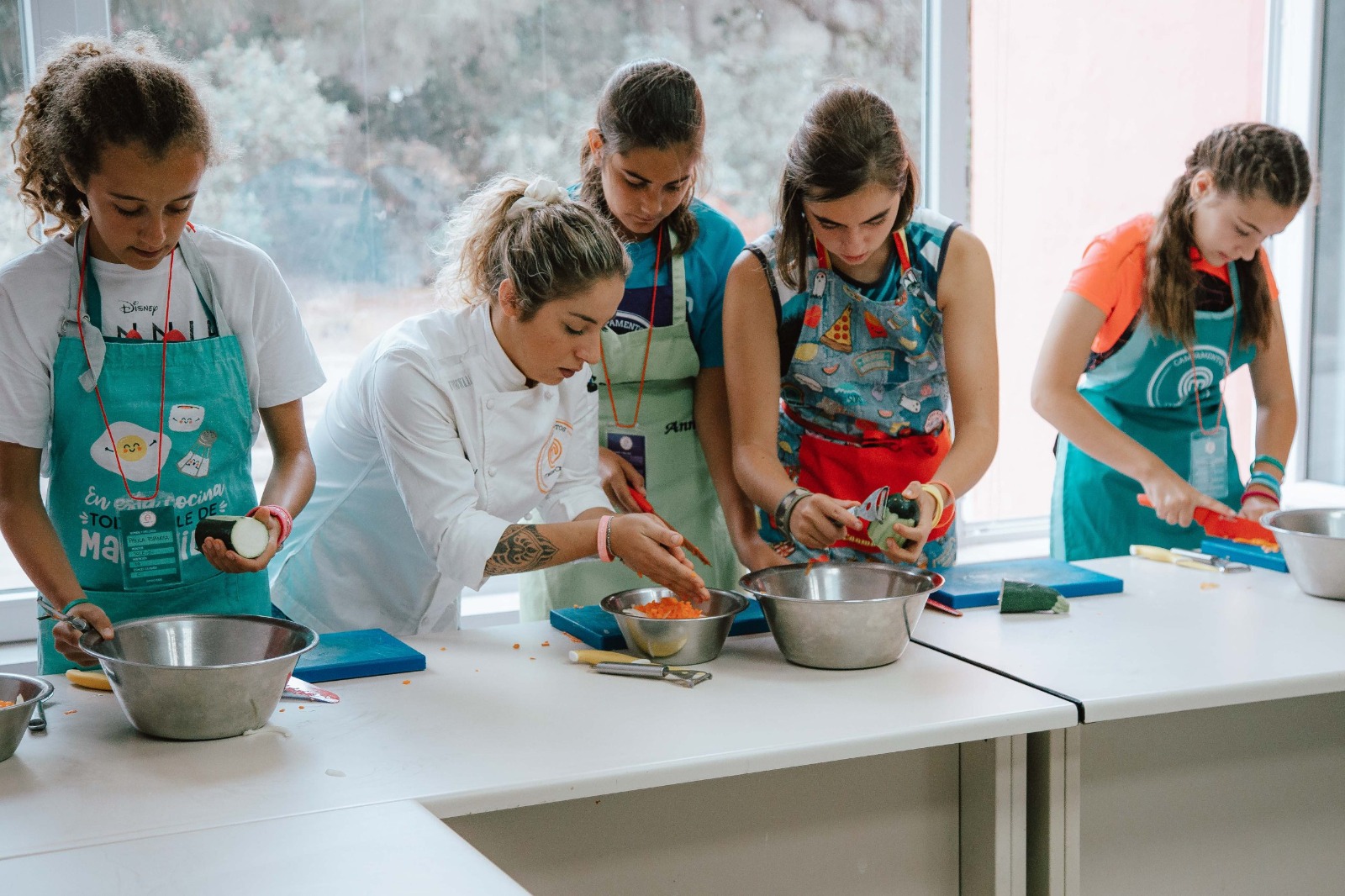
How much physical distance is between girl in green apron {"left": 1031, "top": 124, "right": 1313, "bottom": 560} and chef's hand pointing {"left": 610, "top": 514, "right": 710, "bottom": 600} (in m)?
1.06

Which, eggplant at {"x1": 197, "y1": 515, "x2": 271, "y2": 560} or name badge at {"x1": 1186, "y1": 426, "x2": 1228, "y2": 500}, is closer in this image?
eggplant at {"x1": 197, "y1": 515, "x2": 271, "y2": 560}

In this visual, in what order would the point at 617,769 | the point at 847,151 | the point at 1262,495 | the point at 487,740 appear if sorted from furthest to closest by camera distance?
the point at 1262,495 < the point at 847,151 < the point at 487,740 < the point at 617,769

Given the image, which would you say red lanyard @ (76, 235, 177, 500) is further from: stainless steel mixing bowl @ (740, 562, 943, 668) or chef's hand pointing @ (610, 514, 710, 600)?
stainless steel mixing bowl @ (740, 562, 943, 668)

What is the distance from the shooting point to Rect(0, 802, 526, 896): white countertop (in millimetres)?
1125

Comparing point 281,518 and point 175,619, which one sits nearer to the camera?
point 175,619

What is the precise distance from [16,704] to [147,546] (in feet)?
1.75

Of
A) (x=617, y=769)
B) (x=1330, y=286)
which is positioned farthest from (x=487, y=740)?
(x=1330, y=286)

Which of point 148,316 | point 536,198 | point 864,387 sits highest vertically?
point 536,198

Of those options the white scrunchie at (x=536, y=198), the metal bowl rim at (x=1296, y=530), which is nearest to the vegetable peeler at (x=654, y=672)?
the white scrunchie at (x=536, y=198)

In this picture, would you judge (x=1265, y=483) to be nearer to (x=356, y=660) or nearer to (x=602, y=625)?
(x=602, y=625)

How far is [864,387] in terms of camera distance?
2.28 m

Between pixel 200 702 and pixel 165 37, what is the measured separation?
6.40 ft

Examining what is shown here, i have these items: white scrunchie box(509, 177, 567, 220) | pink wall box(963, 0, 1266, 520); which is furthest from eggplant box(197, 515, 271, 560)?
pink wall box(963, 0, 1266, 520)

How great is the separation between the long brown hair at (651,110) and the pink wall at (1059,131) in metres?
1.83
